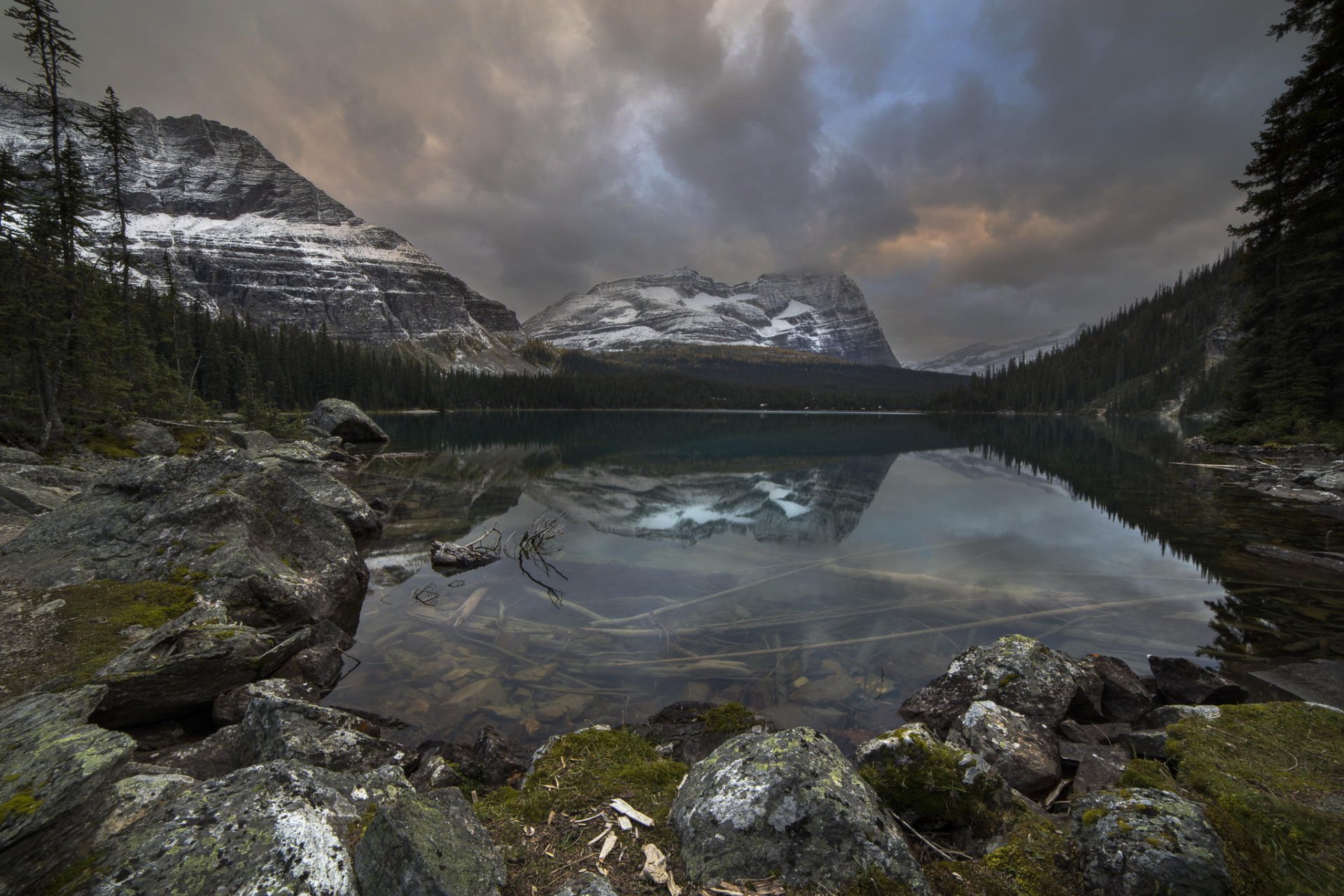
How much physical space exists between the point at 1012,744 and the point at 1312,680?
7043mm

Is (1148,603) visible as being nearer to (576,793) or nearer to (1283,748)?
(1283,748)

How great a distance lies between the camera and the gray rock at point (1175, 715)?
20.3 ft

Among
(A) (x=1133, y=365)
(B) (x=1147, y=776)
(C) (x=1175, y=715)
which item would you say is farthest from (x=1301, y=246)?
(A) (x=1133, y=365)

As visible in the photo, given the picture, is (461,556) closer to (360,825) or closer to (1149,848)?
(360,825)

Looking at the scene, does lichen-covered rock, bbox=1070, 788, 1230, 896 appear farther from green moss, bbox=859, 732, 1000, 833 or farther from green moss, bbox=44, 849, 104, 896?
green moss, bbox=44, 849, 104, 896

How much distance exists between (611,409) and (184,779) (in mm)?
186542

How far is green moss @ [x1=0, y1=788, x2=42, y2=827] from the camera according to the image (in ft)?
9.04

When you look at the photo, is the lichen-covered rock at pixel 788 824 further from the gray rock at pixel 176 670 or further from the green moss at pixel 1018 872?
the gray rock at pixel 176 670

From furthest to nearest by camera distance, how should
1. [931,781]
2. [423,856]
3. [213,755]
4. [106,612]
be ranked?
[106,612] < [213,755] < [931,781] < [423,856]

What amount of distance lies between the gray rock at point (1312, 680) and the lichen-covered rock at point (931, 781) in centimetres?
776

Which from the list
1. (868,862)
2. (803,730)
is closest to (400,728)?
(803,730)

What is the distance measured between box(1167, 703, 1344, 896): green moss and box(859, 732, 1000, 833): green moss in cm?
155

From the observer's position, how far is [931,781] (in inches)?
190

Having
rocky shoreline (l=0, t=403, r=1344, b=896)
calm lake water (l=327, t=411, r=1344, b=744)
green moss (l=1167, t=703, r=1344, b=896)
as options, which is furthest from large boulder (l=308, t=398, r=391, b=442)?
green moss (l=1167, t=703, r=1344, b=896)
